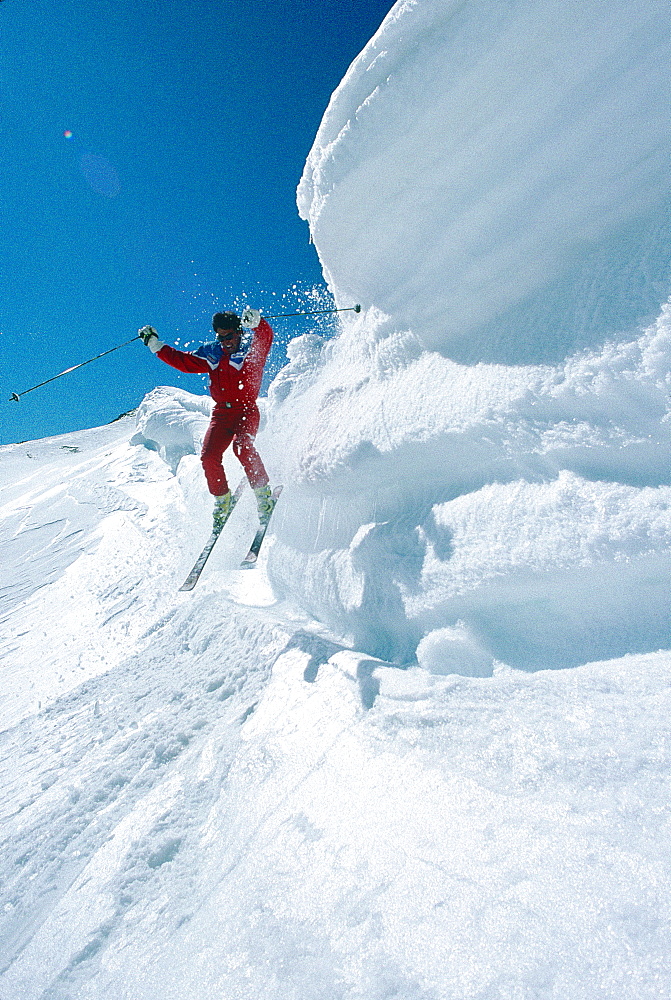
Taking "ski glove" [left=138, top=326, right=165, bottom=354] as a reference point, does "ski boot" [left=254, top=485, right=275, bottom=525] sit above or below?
below

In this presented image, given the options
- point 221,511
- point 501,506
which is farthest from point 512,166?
point 221,511

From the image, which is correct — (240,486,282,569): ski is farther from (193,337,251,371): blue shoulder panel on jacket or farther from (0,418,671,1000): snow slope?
(193,337,251,371): blue shoulder panel on jacket

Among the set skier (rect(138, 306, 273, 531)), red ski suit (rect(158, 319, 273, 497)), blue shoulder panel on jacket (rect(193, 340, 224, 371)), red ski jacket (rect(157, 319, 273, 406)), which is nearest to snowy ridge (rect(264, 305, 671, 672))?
skier (rect(138, 306, 273, 531))

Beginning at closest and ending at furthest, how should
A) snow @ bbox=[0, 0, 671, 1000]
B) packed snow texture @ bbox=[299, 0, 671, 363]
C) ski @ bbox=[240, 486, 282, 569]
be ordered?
snow @ bbox=[0, 0, 671, 1000]
packed snow texture @ bbox=[299, 0, 671, 363]
ski @ bbox=[240, 486, 282, 569]

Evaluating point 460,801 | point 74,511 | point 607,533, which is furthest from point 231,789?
point 74,511

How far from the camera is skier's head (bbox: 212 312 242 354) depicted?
17.7 feet

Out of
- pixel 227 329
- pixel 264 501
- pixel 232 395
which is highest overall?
pixel 227 329

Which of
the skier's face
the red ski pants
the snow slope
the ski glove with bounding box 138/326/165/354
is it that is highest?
the ski glove with bounding box 138/326/165/354

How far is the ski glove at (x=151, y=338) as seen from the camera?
17.3ft

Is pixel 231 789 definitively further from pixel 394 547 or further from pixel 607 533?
pixel 607 533

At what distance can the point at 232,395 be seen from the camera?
5.54 metres

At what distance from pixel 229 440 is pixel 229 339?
1.21m

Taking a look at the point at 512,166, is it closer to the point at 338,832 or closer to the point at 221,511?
the point at 338,832

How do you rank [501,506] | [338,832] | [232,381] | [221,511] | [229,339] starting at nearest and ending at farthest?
[338,832] < [501,506] < [229,339] < [232,381] < [221,511]
